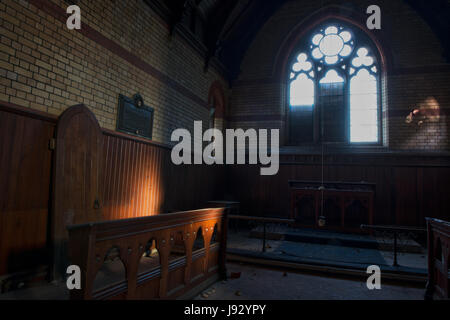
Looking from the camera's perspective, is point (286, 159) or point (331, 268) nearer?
point (331, 268)

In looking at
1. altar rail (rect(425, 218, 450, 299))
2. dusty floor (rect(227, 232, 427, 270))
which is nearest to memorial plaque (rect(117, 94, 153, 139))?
dusty floor (rect(227, 232, 427, 270))

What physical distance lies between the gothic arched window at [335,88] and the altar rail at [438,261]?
524cm

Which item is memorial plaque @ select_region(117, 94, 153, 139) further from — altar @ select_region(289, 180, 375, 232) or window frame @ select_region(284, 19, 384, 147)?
window frame @ select_region(284, 19, 384, 147)

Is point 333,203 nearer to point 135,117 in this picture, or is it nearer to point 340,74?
point 340,74

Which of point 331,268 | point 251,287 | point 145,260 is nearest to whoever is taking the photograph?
point 251,287

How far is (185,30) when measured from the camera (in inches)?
270

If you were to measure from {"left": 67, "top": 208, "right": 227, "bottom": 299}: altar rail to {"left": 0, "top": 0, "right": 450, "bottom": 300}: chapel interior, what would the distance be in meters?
0.02

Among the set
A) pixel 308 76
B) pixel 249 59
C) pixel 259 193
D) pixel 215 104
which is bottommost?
pixel 259 193

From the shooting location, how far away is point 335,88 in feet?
29.7

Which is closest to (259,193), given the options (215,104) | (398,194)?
(215,104)

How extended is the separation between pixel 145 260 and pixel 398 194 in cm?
637

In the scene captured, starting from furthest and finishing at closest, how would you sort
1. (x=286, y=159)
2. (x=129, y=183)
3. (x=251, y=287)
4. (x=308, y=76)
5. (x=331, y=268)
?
(x=308, y=76), (x=286, y=159), (x=129, y=183), (x=331, y=268), (x=251, y=287)

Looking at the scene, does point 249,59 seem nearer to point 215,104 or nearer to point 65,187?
point 215,104

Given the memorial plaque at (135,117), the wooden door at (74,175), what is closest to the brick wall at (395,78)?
the memorial plaque at (135,117)
